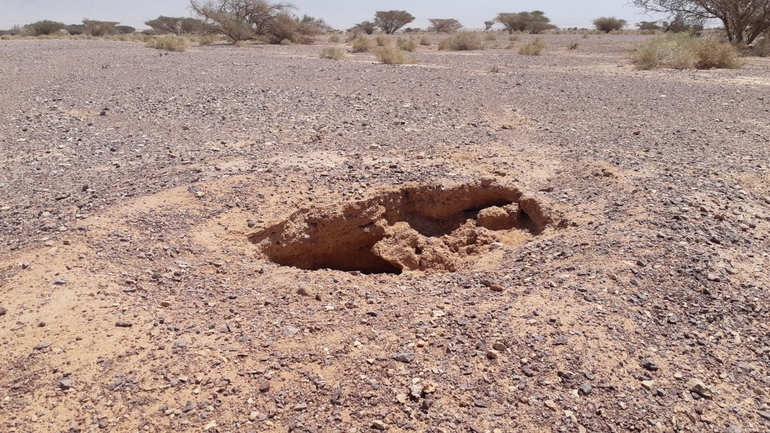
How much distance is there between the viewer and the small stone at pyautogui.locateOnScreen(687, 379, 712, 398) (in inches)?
101

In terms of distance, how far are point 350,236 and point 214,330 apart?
2.09m

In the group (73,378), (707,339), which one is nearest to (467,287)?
(707,339)

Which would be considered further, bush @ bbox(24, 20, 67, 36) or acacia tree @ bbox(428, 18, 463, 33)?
acacia tree @ bbox(428, 18, 463, 33)

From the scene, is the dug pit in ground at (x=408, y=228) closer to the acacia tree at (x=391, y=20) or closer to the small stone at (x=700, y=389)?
the small stone at (x=700, y=389)

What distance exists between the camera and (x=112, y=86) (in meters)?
9.37

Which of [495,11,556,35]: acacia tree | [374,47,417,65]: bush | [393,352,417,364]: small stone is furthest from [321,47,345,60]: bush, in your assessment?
[495,11,556,35]: acacia tree

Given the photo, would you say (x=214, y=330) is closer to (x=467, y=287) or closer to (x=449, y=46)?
(x=467, y=287)

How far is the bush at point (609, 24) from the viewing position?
37312 millimetres

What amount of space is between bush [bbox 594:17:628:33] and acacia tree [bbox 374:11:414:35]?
12.9 meters

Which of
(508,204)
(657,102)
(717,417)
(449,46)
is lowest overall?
(717,417)

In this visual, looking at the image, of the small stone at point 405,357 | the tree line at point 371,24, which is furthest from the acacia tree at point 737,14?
the small stone at point 405,357

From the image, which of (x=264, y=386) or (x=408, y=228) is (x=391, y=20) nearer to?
(x=408, y=228)

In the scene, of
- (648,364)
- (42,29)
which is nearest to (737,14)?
(648,364)

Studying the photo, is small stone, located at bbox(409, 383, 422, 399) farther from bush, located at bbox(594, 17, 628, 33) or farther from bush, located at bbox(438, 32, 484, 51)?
bush, located at bbox(594, 17, 628, 33)
